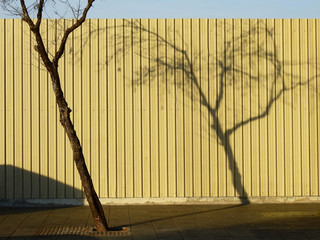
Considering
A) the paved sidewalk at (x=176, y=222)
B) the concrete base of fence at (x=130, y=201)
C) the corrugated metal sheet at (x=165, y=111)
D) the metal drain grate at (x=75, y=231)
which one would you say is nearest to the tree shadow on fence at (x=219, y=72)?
the corrugated metal sheet at (x=165, y=111)

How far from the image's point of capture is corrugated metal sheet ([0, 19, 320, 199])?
53.6 feet

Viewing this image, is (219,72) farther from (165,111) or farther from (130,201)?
(130,201)

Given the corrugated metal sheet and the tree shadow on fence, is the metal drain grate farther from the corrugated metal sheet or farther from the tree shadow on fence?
the tree shadow on fence

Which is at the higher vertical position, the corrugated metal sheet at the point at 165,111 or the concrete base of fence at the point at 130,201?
the corrugated metal sheet at the point at 165,111

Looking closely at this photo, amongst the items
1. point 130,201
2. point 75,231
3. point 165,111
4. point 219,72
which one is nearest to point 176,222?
point 75,231

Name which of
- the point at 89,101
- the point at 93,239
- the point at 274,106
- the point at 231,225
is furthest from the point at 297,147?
the point at 93,239

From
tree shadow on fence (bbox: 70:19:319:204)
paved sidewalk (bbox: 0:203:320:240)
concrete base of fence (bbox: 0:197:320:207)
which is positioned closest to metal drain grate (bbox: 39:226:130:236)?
paved sidewalk (bbox: 0:203:320:240)

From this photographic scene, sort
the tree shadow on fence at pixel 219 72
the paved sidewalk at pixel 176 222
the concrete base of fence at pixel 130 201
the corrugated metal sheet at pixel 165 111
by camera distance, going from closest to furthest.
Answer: the paved sidewalk at pixel 176 222 → the concrete base of fence at pixel 130 201 → the corrugated metal sheet at pixel 165 111 → the tree shadow on fence at pixel 219 72

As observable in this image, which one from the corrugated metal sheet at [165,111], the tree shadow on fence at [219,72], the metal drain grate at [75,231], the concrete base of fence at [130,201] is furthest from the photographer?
the tree shadow on fence at [219,72]

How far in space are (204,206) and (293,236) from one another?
4.62 metres

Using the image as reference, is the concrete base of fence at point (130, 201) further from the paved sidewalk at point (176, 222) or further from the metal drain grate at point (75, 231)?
the metal drain grate at point (75, 231)

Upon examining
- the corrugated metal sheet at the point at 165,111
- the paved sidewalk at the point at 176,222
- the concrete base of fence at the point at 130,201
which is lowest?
the paved sidewalk at the point at 176,222

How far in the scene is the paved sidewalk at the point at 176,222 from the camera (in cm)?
1202

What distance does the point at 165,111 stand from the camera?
54.1 feet
